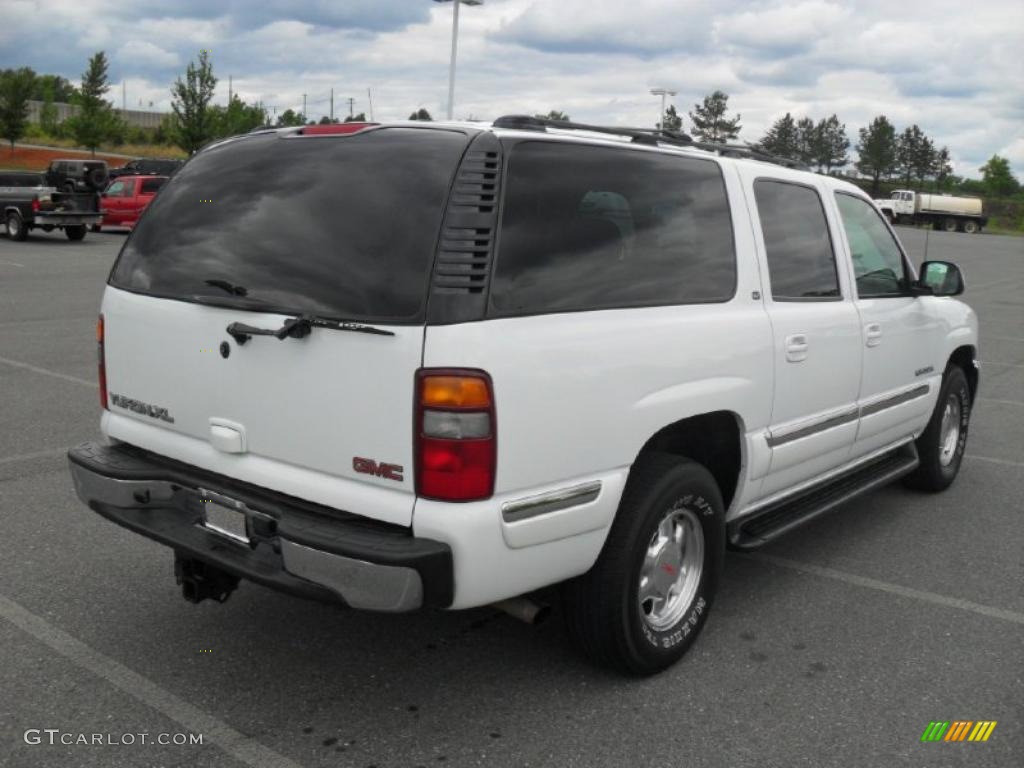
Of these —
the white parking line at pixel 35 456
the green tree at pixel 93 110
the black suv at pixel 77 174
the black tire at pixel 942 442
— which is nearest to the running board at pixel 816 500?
the black tire at pixel 942 442

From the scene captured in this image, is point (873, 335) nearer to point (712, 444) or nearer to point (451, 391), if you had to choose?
point (712, 444)

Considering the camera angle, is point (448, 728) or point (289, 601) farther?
point (289, 601)

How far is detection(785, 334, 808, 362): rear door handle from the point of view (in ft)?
13.5

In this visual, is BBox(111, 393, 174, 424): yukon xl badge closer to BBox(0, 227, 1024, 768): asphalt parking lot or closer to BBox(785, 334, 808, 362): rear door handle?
BBox(0, 227, 1024, 768): asphalt parking lot

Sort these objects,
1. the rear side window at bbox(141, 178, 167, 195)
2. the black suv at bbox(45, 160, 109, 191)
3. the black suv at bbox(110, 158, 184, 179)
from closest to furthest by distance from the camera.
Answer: the rear side window at bbox(141, 178, 167, 195)
the black suv at bbox(45, 160, 109, 191)
the black suv at bbox(110, 158, 184, 179)

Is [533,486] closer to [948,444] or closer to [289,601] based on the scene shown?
[289,601]

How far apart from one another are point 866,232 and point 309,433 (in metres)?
3.27

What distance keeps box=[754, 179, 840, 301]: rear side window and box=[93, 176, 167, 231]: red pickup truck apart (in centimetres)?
2394

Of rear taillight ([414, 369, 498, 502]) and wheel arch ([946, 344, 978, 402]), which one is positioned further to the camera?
wheel arch ([946, 344, 978, 402])

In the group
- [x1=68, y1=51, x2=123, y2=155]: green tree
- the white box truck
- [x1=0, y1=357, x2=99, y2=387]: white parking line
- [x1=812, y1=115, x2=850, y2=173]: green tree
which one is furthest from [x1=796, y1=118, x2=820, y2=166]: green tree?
[x1=0, y1=357, x2=99, y2=387]: white parking line

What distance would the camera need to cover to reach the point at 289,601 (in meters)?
4.16

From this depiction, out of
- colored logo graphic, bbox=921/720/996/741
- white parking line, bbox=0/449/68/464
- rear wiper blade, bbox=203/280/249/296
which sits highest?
rear wiper blade, bbox=203/280/249/296

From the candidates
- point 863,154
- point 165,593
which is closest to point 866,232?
point 165,593

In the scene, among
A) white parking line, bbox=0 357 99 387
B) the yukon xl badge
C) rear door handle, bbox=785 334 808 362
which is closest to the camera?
the yukon xl badge
